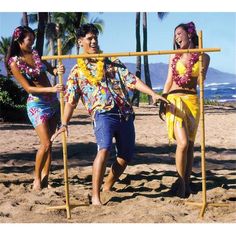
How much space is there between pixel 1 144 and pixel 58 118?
3.89 m

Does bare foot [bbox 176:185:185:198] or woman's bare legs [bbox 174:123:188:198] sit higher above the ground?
woman's bare legs [bbox 174:123:188:198]

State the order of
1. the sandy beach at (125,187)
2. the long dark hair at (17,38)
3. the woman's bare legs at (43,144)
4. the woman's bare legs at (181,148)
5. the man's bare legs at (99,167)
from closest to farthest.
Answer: the sandy beach at (125,187), the man's bare legs at (99,167), the woman's bare legs at (181,148), the long dark hair at (17,38), the woman's bare legs at (43,144)

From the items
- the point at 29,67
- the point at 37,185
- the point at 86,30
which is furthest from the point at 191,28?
the point at 37,185

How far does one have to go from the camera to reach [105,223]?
399 cm

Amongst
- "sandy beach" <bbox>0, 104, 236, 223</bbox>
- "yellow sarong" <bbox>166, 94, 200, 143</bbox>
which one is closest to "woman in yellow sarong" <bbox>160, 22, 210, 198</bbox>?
"yellow sarong" <bbox>166, 94, 200, 143</bbox>

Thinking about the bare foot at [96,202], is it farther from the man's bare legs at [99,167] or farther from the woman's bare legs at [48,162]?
the woman's bare legs at [48,162]

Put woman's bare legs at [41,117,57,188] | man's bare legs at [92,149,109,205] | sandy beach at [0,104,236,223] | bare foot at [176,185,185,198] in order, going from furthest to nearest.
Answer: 1. woman's bare legs at [41,117,57,188]
2. bare foot at [176,185,185,198]
3. man's bare legs at [92,149,109,205]
4. sandy beach at [0,104,236,223]

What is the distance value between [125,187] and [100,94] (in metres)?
1.24

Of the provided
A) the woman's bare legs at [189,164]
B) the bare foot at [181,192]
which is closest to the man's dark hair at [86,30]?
the woman's bare legs at [189,164]

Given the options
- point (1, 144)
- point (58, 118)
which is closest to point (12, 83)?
point (1, 144)

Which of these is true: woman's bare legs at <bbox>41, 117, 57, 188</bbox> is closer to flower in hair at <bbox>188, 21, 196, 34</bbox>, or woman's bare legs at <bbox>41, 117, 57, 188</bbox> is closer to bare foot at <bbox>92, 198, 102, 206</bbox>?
bare foot at <bbox>92, 198, 102, 206</bbox>

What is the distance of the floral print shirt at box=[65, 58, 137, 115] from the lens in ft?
14.6

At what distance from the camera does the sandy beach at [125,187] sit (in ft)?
13.8

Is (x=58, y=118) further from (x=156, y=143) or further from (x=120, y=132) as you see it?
(x=156, y=143)
